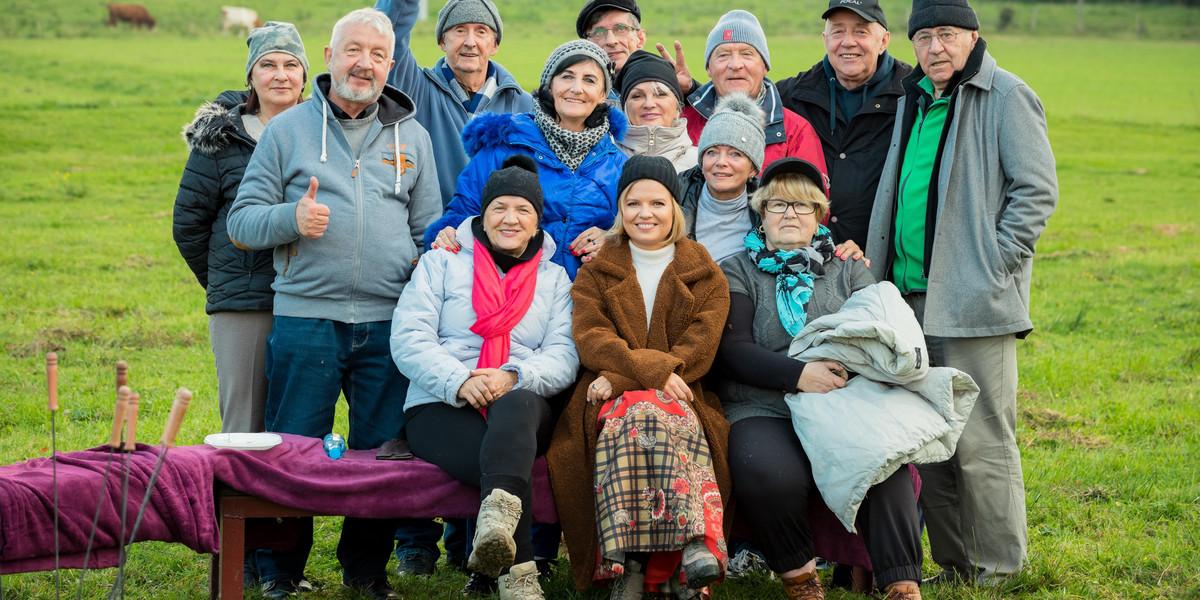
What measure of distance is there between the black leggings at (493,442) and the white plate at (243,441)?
58cm

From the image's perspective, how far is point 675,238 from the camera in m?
4.55

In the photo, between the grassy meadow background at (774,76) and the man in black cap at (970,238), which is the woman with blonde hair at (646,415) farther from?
the man in black cap at (970,238)

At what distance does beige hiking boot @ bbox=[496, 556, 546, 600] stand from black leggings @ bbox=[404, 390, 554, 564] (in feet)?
0.20

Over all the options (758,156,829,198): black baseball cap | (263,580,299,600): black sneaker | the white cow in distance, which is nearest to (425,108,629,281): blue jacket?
(758,156,829,198): black baseball cap

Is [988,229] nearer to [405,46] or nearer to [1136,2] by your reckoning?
[405,46]

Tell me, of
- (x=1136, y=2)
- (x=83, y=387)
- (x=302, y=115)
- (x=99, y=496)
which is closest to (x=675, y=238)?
(x=302, y=115)

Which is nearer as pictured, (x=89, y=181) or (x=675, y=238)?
(x=675, y=238)

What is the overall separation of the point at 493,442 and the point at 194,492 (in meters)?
1.17

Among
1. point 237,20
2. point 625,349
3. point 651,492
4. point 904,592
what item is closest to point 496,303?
point 625,349

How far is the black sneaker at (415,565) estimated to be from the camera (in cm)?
493

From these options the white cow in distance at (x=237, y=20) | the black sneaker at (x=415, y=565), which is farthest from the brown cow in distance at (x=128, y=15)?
the black sneaker at (x=415, y=565)

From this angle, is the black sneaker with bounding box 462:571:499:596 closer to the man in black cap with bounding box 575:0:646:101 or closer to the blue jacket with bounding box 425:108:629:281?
the blue jacket with bounding box 425:108:629:281

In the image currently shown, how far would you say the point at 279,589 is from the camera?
4645mm

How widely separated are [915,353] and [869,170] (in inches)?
52.6
